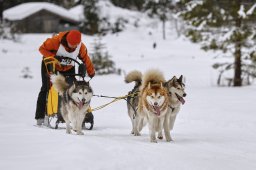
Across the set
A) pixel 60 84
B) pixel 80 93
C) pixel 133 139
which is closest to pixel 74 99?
pixel 80 93

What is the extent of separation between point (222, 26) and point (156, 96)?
12073mm

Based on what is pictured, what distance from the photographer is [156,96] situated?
20.2 feet

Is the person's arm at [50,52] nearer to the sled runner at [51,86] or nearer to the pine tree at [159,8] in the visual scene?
the sled runner at [51,86]

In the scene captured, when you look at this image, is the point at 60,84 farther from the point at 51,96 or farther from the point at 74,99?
the point at 51,96

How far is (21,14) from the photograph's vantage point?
51062mm

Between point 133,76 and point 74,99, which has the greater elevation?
point 133,76

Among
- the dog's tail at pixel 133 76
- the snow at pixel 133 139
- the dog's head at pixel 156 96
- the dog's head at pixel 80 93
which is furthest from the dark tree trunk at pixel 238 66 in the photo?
the dog's head at pixel 80 93

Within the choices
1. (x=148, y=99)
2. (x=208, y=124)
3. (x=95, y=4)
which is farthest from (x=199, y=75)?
(x=95, y=4)

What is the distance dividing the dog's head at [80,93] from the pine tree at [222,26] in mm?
11201

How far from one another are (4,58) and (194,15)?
52.6 feet

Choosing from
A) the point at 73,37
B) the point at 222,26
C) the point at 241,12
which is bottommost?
the point at 73,37

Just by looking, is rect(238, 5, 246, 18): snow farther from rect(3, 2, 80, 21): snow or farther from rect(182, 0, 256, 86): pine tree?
rect(3, 2, 80, 21): snow

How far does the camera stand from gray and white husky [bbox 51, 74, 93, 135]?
653 centimetres

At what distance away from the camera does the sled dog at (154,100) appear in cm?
623
